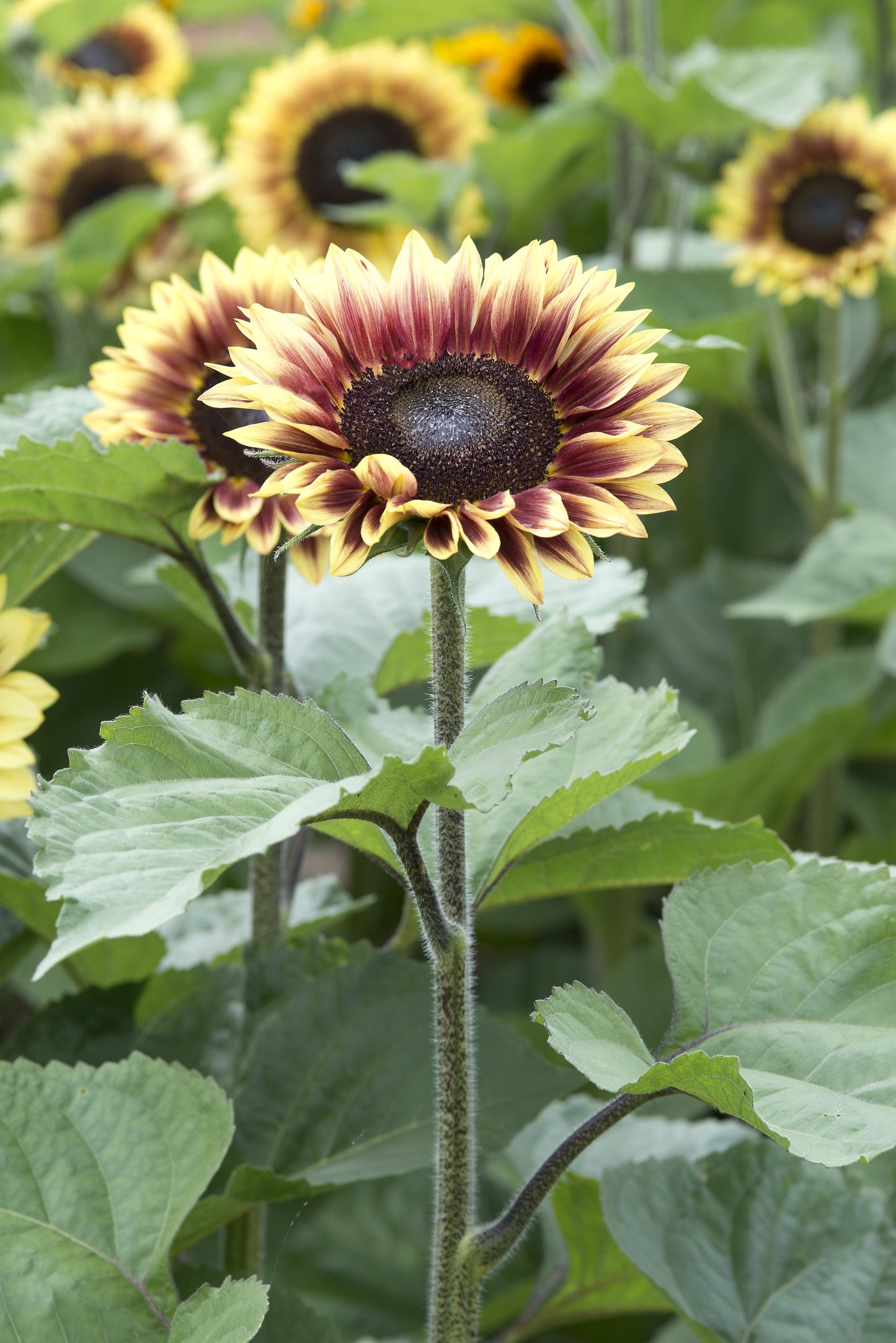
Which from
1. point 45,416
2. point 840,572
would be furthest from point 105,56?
point 45,416

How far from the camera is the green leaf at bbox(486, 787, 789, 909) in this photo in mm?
604

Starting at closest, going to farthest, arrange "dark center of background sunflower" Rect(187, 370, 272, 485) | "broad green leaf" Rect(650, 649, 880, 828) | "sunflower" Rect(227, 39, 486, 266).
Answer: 1. "dark center of background sunflower" Rect(187, 370, 272, 485)
2. "broad green leaf" Rect(650, 649, 880, 828)
3. "sunflower" Rect(227, 39, 486, 266)

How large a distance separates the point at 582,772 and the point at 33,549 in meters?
0.30

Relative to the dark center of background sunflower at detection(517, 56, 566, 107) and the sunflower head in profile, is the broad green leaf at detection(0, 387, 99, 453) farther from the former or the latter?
the dark center of background sunflower at detection(517, 56, 566, 107)

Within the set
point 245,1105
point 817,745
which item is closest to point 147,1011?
point 245,1105

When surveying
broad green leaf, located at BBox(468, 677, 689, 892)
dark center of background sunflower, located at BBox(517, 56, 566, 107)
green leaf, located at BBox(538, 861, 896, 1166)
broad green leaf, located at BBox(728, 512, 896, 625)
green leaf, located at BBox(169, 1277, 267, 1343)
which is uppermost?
dark center of background sunflower, located at BBox(517, 56, 566, 107)

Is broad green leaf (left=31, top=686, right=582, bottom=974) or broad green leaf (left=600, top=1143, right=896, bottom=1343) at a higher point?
broad green leaf (left=31, top=686, right=582, bottom=974)

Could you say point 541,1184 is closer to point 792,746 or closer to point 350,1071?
point 350,1071

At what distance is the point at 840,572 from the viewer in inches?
44.0

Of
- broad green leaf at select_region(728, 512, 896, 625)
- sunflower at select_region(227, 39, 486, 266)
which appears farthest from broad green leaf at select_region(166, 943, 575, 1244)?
sunflower at select_region(227, 39, 486, 266)

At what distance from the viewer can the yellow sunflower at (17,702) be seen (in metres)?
0.63

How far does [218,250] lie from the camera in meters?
1.70

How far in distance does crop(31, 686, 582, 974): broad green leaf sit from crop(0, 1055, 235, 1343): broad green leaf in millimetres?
174

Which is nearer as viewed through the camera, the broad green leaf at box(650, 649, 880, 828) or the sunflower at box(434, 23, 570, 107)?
the broad green leaf at box(650, 649, 880, 828)
